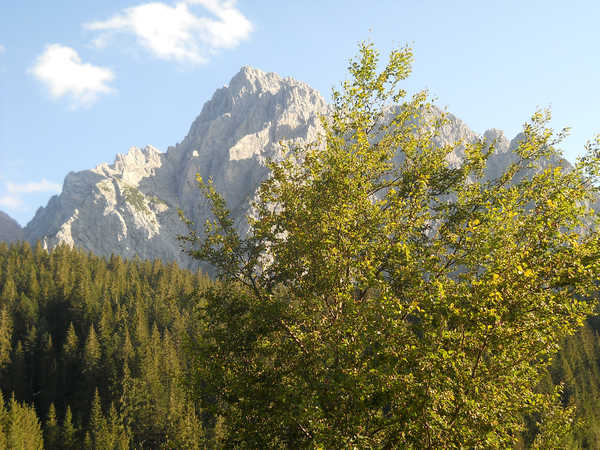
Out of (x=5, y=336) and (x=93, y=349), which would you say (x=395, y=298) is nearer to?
(x=93, y=349)

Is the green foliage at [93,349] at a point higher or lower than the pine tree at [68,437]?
higher

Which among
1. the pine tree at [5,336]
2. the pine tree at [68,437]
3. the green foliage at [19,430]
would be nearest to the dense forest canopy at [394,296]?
the green foliage at [19,430]

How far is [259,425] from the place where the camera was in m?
11.0

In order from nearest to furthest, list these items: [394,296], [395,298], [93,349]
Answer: [395,298] → [394,296] → [93,349]

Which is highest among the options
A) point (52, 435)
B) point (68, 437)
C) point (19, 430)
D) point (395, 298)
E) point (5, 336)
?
point (5, 336)

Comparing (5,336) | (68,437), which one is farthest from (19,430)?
(5,336)

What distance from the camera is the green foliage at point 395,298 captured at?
8.70m

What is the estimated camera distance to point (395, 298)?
9.85 m

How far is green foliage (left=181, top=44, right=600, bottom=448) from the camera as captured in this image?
8703 mm

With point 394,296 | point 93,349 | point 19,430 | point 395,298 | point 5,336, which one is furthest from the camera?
point 5,336

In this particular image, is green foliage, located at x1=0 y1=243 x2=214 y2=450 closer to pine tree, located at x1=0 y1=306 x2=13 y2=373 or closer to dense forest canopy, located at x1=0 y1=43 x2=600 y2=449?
pine tree, located at x1=0 y1=306 x2=13 y2=373

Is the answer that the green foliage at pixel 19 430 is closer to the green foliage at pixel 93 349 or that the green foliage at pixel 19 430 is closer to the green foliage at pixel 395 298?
the green foliage at pixel 93 349

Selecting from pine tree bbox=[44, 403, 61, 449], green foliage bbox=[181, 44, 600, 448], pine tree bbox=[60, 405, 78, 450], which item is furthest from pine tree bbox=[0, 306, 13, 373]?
green foliage bbox=[181, 44, 600, 448]

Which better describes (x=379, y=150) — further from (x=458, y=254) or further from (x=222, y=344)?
(x=222, y=344)
